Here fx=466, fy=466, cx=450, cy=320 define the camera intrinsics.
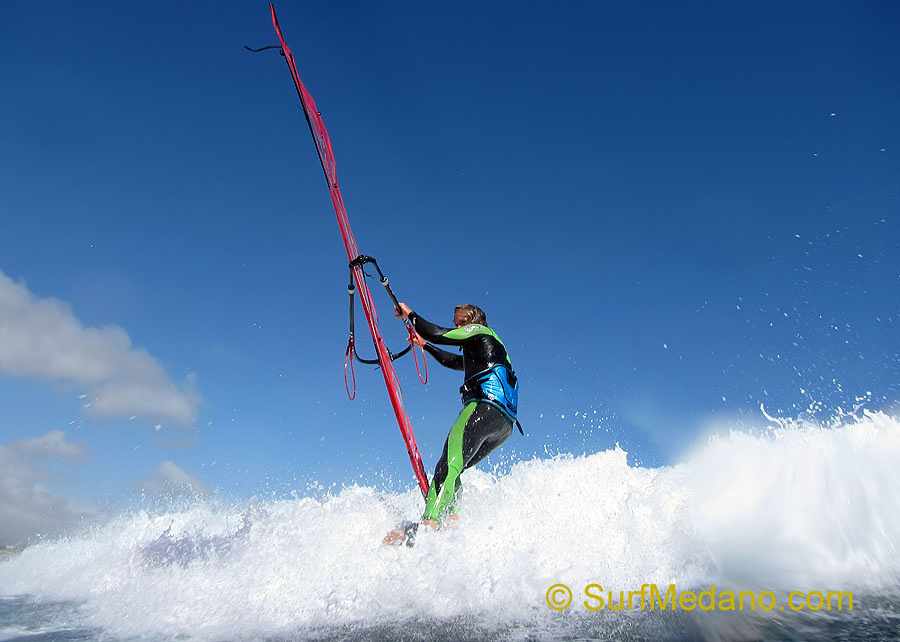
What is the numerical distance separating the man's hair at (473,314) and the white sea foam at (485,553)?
1.96 metres

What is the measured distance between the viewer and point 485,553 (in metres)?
3.41

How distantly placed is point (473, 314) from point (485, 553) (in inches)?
97.2

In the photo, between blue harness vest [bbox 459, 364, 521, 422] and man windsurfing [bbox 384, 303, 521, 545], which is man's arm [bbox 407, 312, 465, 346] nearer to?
man windsurfing [bbox 384, 303, 521, 545]

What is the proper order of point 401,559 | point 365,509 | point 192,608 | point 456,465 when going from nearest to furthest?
point 192,608
point 401,559
point 456,465
point 365,509

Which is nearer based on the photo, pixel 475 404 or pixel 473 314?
pixel 475 404

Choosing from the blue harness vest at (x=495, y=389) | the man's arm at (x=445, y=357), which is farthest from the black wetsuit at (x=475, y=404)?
the man's arm at (x=445, y=357)

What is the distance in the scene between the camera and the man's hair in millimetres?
5113

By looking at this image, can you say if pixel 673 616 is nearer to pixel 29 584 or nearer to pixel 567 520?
pixel 567 520

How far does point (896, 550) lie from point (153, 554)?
23.7ft

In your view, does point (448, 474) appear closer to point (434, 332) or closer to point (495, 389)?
point (495, 389)

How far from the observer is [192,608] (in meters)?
3.02

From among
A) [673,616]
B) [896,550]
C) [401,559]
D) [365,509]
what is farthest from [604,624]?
[896,550]

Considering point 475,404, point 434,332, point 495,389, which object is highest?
point 434,332

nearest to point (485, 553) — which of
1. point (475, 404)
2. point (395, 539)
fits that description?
point (395, 539)
